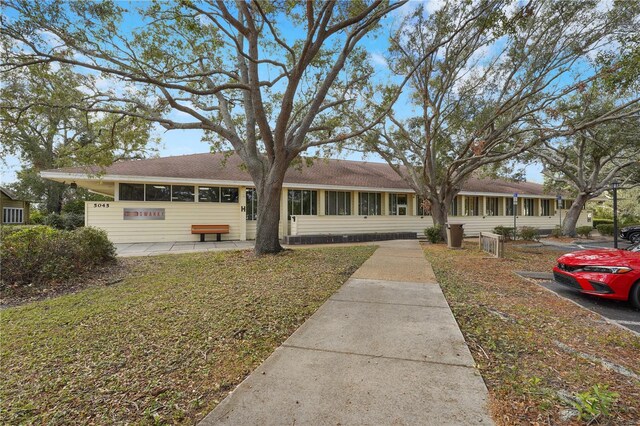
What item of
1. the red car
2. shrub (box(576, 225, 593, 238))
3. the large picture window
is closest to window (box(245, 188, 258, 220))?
the large picture window

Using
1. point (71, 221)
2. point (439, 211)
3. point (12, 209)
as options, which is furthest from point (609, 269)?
point (12, 209)

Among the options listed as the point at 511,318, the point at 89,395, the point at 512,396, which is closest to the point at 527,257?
the point at 511,318

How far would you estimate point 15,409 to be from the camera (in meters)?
2.31

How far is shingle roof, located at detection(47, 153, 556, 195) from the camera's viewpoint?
1393 centimetres

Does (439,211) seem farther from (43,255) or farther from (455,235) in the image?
(43,255)

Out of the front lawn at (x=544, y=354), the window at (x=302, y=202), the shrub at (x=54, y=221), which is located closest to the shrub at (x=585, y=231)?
the window at (x=302, y=202)

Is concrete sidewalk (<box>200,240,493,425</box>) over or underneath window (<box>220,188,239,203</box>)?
underneath

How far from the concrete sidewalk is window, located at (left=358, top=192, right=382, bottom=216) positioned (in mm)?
13556

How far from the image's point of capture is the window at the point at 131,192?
13.6 metres

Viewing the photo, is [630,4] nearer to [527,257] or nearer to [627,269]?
[527,257]

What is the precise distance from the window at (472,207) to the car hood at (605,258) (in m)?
15.5

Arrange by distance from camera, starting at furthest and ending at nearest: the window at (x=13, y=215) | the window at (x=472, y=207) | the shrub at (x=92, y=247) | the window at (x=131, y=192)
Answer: the window at (x=13, y=215), the window at (x=472, y=207), the window at (x=131, y=192), the shrub at (x=92, y=247)

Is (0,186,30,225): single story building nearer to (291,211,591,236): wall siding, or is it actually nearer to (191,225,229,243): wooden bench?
(191,225,229,243): wooden bench

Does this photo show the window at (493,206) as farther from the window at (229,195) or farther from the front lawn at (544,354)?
the front lawn at (544,354)
